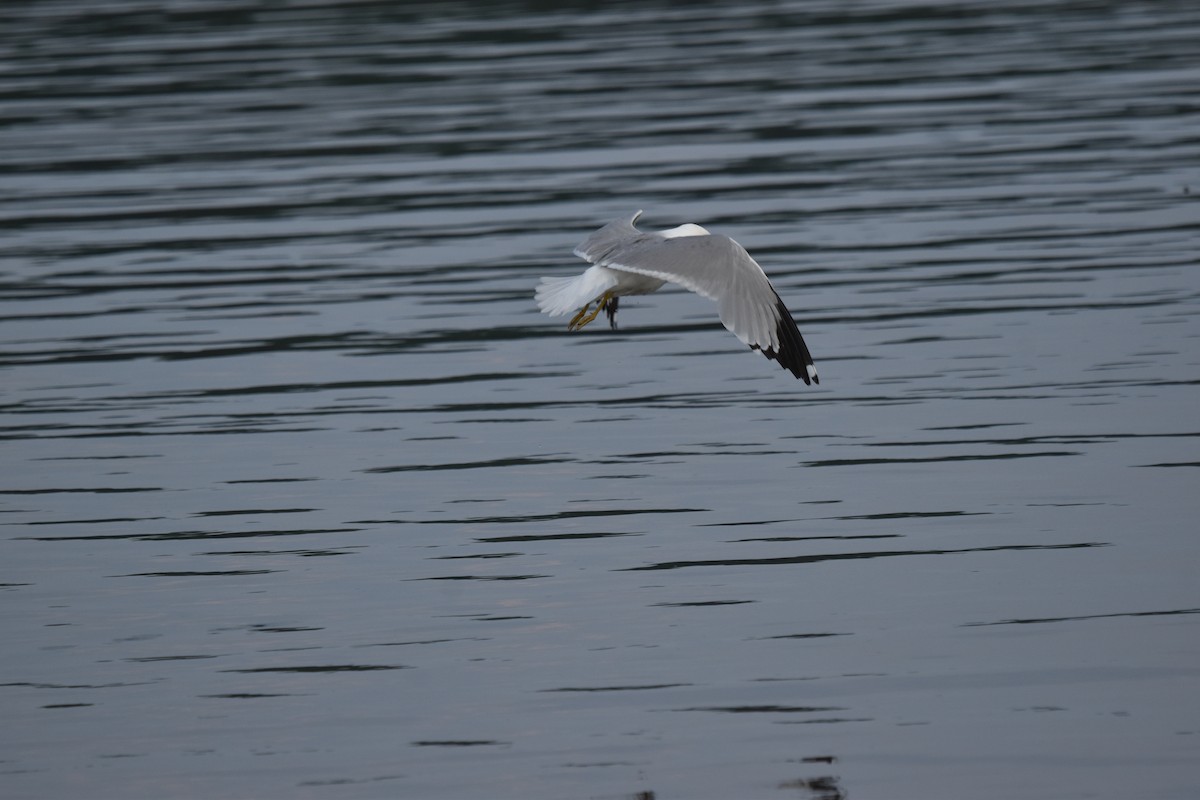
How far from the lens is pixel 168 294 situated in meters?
15.0

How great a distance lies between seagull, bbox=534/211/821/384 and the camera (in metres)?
9.91

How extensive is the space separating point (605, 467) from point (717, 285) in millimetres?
969

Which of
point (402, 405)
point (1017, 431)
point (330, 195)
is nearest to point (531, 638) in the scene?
point (1017, 431)

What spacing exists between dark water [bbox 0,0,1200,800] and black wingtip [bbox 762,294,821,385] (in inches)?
15.1

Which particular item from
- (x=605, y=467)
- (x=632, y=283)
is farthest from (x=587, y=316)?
(x=605, y=467)

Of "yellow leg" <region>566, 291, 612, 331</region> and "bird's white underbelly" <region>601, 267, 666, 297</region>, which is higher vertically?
"bird's white underbelly" <region>601, 267, 666, 297</region>

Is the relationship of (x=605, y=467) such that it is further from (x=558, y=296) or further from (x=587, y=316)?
(x=587, y=316)

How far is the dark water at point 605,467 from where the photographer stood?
6.65 meters

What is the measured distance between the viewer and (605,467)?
9883 mm

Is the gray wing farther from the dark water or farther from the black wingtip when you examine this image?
the dark water

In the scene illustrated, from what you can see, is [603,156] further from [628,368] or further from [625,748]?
[625,748]

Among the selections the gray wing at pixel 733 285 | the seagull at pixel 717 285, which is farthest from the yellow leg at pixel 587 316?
the gray wing at pixel 733 285

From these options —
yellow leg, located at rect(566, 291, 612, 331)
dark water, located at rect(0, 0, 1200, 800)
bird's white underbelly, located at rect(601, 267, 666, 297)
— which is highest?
bird's white underbelly, located at rect(601, 267, 666, 297)

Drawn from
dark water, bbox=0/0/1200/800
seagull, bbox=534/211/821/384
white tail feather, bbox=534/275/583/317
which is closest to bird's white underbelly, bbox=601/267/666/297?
seagull, bbox=534/211/821/384
